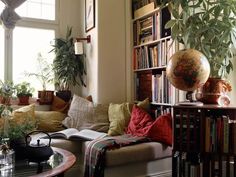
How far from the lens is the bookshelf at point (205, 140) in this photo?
2191 mm

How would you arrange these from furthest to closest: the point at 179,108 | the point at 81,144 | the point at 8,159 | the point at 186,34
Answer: the point at 81,144, the point at 186,34, the point at 179,108, the point at 8,159

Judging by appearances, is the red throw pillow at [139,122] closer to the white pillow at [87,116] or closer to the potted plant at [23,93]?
the white pillow at [87,116]

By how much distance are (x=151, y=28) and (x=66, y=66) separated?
1.34 m

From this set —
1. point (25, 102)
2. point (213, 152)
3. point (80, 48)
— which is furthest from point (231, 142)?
point (25, 102)

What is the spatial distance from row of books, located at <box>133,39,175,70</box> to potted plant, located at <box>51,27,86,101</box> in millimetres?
871

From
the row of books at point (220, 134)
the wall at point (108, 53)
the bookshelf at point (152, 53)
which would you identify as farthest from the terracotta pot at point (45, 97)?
the row of books at point (220, 134)

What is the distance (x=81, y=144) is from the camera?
10.2ft

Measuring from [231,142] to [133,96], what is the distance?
1891 millimetres

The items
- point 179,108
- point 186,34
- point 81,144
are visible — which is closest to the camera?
point 179,108

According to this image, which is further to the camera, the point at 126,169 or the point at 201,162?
the point at 126,169

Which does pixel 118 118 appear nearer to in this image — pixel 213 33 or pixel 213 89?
pixel 213 89

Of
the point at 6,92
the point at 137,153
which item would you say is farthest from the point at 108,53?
the point at 137,153

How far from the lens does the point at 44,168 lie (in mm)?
1586

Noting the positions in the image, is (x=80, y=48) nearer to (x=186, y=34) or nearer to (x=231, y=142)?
(x=186, y=34)
